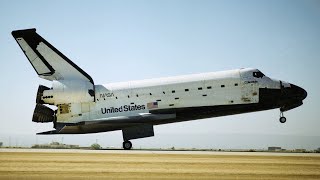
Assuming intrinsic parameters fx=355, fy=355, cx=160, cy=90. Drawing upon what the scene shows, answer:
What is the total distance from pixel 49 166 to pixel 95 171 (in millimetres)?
1713

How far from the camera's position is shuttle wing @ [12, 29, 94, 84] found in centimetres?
2209

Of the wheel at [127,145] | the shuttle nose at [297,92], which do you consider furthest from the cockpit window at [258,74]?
the wheel at [127,145]

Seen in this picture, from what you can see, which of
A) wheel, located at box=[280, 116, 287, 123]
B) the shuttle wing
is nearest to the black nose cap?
wheel, located at box=[280, 116, 287, 123]

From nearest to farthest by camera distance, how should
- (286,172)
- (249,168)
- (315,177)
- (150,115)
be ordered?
1. (315,177)
2. (286,172)
3. (249,168)
4. (150,115)

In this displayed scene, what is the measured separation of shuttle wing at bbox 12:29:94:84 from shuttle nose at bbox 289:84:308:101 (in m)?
12.9

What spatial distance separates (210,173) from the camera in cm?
951

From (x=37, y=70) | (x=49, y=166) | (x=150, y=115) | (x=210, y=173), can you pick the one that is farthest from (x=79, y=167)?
(x=37, y=70)

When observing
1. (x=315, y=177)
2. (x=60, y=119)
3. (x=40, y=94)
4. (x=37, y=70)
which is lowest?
(x=315, y=177)

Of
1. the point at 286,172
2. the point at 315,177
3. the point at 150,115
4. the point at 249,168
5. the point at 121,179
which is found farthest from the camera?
the point at 150,115

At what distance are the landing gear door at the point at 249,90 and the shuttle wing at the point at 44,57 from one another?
966 cm

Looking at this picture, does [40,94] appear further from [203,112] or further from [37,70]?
[203,112]

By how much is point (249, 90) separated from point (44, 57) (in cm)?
1287

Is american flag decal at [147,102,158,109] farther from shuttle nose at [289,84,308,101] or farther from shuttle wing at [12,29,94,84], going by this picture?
shuttle nose at [289,84,308,101]

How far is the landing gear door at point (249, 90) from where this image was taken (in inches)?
858
